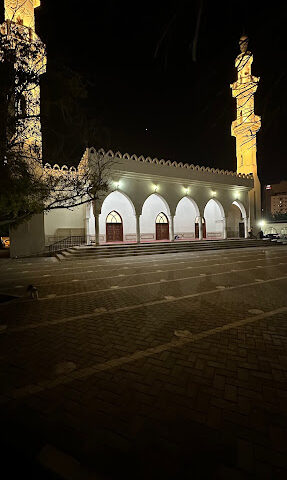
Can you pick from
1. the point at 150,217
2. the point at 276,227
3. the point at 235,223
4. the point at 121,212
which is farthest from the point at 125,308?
the point at 276,227

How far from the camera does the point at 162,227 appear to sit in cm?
2716

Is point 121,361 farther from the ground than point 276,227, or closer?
closer

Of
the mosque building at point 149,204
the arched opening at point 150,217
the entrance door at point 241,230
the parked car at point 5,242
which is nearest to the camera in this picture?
the mosque building at point 149,204

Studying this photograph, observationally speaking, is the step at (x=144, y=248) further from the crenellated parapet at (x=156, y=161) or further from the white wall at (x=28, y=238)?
the crenellated parapet at (x=156, y=161)

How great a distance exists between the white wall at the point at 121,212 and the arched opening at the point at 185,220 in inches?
224

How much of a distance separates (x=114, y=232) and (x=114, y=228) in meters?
0.40

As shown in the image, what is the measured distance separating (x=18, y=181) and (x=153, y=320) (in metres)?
6.07

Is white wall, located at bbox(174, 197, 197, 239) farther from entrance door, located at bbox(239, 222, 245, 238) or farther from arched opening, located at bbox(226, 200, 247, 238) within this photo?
entrance door, located at bbox(239, 222, 245, 238)

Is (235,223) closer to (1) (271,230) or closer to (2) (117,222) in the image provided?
(2) (117,222)

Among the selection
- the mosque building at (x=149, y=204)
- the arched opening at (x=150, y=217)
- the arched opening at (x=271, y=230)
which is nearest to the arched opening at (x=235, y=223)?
the mosque building at (x=149, y=204)

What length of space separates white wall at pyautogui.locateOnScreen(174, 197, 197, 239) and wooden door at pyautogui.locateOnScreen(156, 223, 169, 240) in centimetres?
110

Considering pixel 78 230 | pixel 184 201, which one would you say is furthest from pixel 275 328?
pixel 184 201

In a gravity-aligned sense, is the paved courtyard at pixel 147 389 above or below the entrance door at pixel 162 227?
below

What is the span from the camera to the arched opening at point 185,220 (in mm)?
27891
